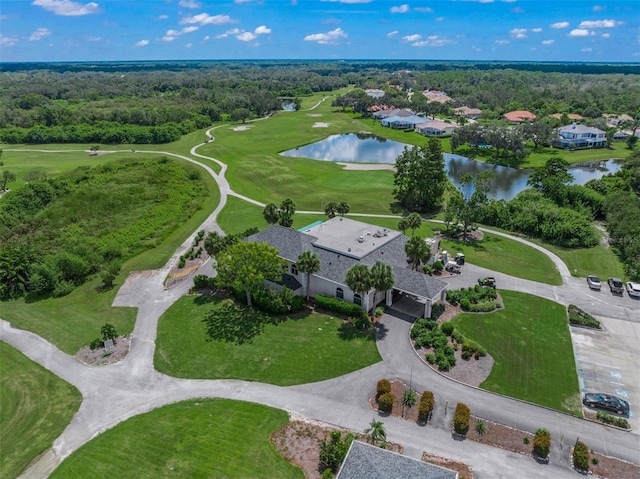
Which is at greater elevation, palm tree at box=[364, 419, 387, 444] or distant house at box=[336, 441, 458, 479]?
distant house at box=[336, 441, 458, 479]

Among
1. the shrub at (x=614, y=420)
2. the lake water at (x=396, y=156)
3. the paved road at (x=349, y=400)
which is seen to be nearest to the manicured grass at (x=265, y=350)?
the paved road at (x=349, y=400)

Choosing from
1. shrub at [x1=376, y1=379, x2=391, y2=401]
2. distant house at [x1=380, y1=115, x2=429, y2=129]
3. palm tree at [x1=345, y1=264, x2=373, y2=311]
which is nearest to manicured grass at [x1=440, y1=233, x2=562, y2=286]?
palm tree at [x1=345, y1=264, x2=373, y2=311]

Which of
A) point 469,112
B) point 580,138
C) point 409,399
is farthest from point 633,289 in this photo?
point 469,112

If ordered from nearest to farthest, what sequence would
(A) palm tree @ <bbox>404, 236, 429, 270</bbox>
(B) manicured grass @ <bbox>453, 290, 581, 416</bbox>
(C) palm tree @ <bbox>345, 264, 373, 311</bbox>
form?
1. (B) manicured grass @ <bbox>453, 290, 581, 416</bbox>
2. (C) palm tree @ <bbox>345, 264, 373, 311</bbox>
3. (A) palm tree @ <bbox>404, 236, 429, 270</bbox>

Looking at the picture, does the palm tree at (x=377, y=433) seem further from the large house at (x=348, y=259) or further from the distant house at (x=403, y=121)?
the distant house at (x=403, y=121)

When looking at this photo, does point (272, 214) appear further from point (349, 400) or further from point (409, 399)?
point (409, 399)

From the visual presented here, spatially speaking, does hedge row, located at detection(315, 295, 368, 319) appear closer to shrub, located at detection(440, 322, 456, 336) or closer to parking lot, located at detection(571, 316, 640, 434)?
shrub, located at detection(440, 322, 456, 336)

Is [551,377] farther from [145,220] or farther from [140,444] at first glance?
[145,220]
